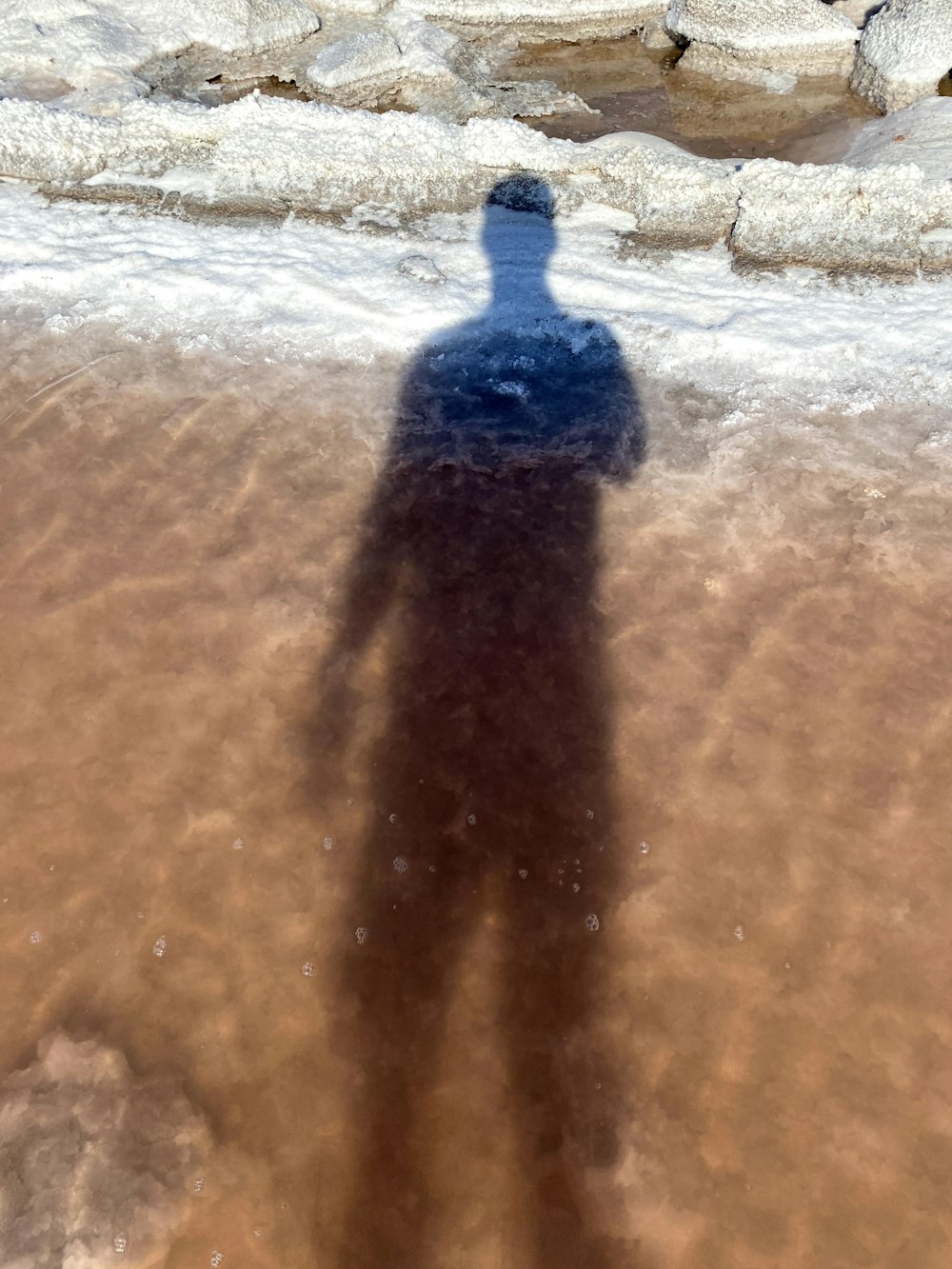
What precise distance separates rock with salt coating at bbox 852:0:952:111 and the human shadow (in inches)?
173

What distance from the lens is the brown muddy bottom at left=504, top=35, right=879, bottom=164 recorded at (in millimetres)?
5926

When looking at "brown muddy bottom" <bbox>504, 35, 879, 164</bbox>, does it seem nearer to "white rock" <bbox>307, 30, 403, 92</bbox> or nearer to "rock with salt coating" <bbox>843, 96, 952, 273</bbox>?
"rock with salt coating" <bbox>843, 96, 952, 273</bbox>

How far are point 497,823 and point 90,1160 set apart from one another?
3.98 feet

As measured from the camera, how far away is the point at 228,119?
4793 mm

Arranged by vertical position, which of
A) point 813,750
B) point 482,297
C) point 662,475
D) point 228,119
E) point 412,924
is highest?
point 228,119

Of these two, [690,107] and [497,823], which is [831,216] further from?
[497,823]

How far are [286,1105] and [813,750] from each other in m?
1.69

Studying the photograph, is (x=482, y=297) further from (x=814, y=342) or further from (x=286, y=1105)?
(x=286, y=1105)

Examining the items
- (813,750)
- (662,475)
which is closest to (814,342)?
(662,475)

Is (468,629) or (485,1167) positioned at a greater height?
(468,629)

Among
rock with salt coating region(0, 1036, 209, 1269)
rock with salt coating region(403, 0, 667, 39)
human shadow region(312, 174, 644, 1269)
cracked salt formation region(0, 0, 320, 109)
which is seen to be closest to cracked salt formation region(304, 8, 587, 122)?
cracked salt formation region(0, 0, 320, 109)

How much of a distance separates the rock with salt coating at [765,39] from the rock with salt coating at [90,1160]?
7.82 meters

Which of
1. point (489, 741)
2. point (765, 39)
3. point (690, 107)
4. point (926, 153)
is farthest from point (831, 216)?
point (765, 39)

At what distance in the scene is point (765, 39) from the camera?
6.64 m
